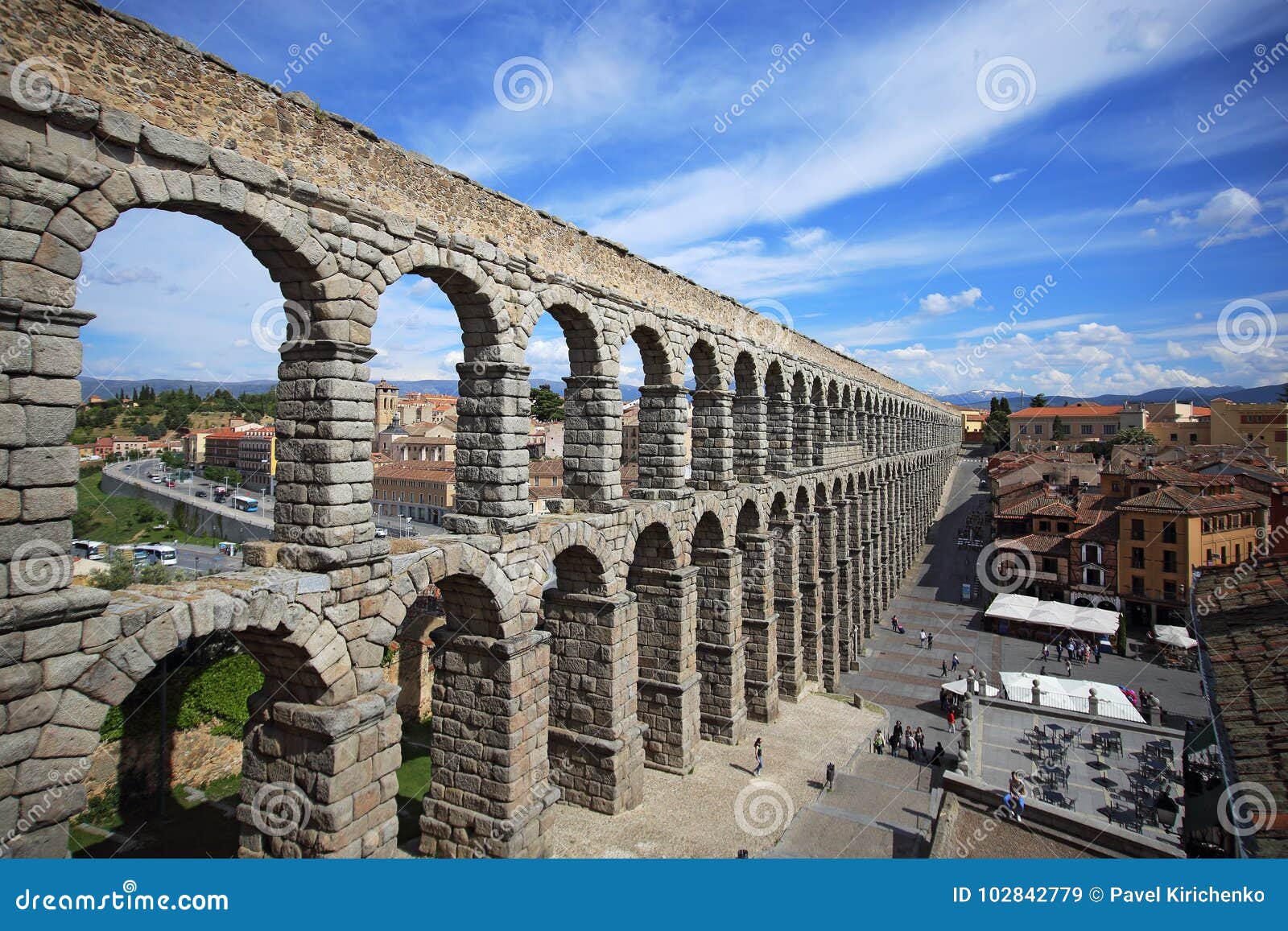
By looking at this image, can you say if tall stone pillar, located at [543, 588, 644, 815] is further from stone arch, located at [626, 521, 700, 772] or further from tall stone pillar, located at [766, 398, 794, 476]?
tall stone pillar, located at [766, 398, 794, 476]

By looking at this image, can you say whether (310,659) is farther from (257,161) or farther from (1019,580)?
(1019,580)

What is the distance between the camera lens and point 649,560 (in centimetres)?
1652

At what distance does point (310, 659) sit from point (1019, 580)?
131 feet

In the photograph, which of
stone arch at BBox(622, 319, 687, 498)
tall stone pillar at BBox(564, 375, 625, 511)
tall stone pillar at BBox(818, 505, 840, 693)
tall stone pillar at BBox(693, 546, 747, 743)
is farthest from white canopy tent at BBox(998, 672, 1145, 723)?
tall stone pillar at BBox(564, 375, 625, 511)

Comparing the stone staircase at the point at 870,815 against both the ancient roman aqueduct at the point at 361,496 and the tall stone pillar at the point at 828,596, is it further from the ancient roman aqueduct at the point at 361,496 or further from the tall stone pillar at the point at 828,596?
the tall stone pillar at the point at 828,596

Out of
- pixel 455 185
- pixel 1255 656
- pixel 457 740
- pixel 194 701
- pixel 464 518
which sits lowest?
pixel 194 701

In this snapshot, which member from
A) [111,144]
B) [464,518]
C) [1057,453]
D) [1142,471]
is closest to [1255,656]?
[464,518]

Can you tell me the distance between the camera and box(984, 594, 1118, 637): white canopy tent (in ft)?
104

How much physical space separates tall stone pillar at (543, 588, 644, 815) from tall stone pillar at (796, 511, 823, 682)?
1193 centimetres

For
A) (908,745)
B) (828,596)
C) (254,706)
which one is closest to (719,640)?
(908,745)

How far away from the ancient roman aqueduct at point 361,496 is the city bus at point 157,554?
90.8ft

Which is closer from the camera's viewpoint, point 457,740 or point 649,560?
point 457,740

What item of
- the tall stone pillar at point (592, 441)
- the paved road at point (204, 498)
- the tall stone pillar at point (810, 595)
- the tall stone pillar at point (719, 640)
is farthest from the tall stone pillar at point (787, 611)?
the paved road at point (204, 498)

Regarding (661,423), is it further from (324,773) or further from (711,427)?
(324,773)
